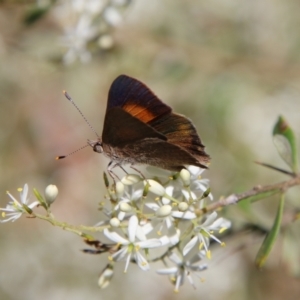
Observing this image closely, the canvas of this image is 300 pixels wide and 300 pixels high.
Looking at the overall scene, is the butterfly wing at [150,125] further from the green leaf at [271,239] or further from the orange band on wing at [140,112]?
the green leaf at [271,239]

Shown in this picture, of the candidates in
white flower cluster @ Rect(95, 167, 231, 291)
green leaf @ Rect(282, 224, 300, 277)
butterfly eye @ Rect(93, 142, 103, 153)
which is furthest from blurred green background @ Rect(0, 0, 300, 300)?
white flower cluster @ Rect(95, 167, 231, 291)

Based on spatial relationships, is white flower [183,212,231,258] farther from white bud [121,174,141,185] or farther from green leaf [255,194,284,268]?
white bud [121,174,141,185]

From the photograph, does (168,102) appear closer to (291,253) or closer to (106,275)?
(291,253)

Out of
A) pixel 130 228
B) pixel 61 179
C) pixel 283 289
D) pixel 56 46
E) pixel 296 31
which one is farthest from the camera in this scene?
pixel 61 179

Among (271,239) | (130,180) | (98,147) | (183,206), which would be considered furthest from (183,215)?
(98,147)

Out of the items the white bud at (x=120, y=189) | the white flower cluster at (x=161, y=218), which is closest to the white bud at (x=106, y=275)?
the white flower cluster at (x=161, y=218)

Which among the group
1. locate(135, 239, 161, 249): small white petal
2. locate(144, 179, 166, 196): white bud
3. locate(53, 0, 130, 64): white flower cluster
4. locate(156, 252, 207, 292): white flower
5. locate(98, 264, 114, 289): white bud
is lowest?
locate(156, 252, 207, 292): white flower

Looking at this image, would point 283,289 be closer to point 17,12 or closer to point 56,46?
point 56,46


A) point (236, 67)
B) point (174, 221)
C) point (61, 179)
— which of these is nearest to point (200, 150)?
point (174, 221)
